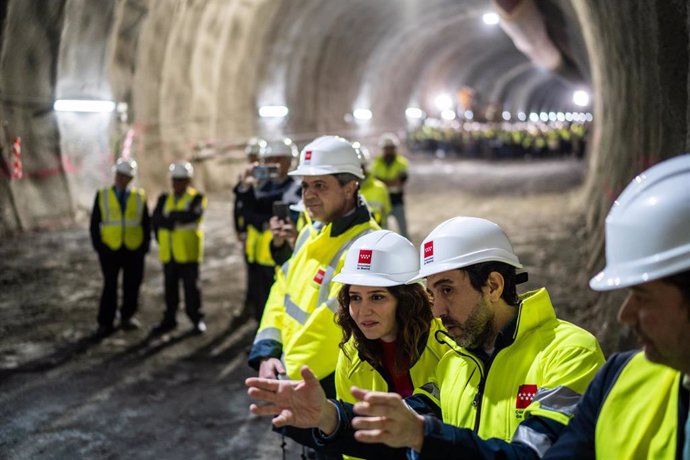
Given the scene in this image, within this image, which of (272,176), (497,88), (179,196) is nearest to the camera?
(272,176)

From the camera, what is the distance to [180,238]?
8344mm

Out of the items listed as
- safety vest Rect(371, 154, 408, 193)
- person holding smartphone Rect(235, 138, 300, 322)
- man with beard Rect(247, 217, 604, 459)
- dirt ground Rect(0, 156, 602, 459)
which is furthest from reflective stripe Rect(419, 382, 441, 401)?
safety vest Rect(371, 154, 408, 193)

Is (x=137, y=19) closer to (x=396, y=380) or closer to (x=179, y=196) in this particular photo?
(x=179, y=196)

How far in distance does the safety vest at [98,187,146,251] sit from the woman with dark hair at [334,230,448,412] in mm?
5475

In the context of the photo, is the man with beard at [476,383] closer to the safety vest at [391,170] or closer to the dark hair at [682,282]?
the dark hair at [682,282]

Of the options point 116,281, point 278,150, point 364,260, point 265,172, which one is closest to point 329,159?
point 364,260

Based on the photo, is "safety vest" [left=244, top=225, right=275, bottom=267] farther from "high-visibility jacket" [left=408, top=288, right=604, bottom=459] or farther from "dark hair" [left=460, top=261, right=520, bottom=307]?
"high-visibility jacket" [left=408, top=288, right=604, bottom=459]

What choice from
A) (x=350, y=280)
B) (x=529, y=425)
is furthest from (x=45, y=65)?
(x=529, y=425)

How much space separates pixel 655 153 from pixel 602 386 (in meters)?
4.84

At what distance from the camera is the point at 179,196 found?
847 centimetres

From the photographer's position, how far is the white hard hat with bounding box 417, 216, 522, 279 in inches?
103

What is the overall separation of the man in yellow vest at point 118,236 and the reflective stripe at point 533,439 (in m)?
6.65

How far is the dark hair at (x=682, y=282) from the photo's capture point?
170cm

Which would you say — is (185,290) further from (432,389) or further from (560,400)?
(560,400)
